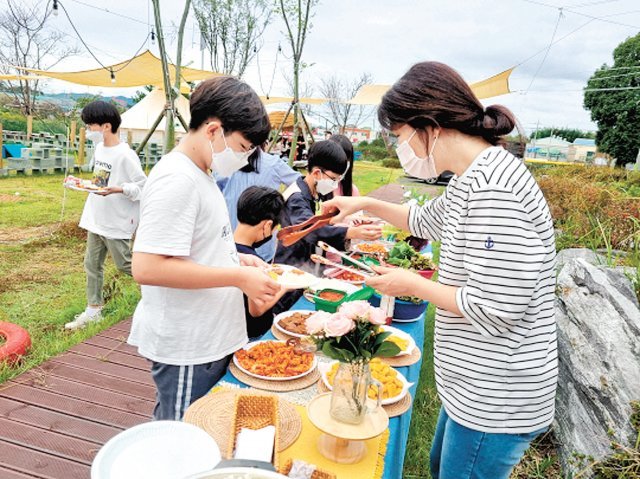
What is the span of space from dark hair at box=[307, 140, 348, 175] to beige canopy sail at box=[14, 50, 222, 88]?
653 cm

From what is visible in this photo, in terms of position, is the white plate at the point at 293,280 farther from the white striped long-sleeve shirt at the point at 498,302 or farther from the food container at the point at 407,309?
the food container at the point at 407,309

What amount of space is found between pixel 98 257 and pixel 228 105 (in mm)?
3146

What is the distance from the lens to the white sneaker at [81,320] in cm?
406

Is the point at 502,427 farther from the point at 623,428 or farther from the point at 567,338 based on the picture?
the point at 567,338

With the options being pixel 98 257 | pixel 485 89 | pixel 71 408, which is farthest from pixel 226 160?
pixel 485 89

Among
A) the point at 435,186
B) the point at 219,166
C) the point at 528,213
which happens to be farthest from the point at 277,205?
the point at 435,186

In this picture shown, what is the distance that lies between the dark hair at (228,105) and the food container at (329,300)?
1015 millimetres

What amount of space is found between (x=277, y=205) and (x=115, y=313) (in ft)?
9.17

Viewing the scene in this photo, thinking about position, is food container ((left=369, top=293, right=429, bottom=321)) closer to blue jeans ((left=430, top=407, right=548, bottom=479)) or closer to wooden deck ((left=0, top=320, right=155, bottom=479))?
blue jeans ((left=430, top=407, right=548, bottom=479))

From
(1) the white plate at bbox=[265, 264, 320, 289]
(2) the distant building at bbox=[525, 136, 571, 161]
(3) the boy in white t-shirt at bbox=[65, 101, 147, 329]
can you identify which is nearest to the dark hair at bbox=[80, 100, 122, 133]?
(3) the boy in white t-shirt at bbox=[65, 101, 147, 329]

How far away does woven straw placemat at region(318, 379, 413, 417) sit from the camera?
5.13 ft

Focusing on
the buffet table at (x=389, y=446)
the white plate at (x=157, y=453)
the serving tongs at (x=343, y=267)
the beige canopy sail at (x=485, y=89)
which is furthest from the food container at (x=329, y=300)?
the beige canopy sail at (x=485, y=89)

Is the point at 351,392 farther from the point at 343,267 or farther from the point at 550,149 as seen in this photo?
Result: the point at 550,149

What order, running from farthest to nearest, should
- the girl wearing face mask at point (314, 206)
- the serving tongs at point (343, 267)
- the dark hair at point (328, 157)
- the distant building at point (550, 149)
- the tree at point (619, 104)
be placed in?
the distant building at point (550, 149)
the tree at point (619, 104)
the dark hair at point (328, 157)
the girl wearing face mask at point (314, 206)
the serving tongs at point (343, 267)
